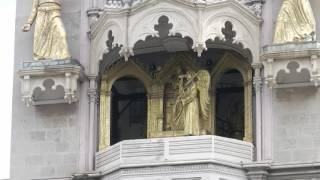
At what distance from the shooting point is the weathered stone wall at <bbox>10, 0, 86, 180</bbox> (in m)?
29.8

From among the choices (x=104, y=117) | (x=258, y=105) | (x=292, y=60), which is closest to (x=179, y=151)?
(x=258, y=105)

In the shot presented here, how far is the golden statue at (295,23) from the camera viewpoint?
2903cm

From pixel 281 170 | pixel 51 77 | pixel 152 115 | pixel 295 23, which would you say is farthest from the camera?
pixel 152 115

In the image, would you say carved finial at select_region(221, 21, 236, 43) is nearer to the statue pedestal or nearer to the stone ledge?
the stone ledge

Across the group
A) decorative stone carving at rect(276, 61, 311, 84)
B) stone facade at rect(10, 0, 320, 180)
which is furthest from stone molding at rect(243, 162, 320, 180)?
decorative stone carving at rect(276, 61, 311, 84)

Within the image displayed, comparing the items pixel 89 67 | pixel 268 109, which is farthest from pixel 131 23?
pixel 268 109

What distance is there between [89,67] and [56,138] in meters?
1.65

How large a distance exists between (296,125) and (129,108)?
13.9ft

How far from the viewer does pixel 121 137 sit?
31.2 m

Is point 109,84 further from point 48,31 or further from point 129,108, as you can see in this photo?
point 48,31

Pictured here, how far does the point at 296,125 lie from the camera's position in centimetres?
2886

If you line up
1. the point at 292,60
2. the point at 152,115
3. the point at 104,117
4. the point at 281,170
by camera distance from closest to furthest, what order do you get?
1. the point at 281,170
2. the point at 292,60
3. the point at 104,117
4. the point at 152,115

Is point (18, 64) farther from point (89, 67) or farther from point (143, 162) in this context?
point (143, 162)

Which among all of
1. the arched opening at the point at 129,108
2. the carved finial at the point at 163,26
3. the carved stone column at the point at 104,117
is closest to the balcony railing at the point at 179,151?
the carved stone column at the point at 104,117
